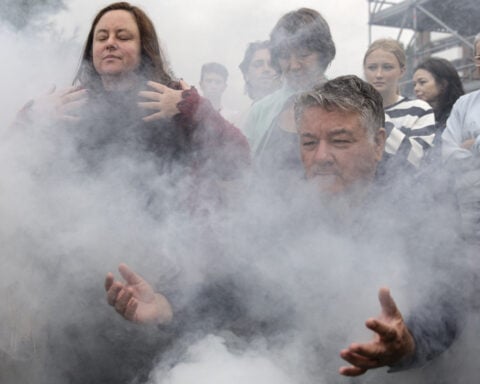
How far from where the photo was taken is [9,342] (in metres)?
2.47

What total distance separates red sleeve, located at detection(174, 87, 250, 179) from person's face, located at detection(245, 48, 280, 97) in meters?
0.92

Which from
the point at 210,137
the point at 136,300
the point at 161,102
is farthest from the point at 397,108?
the point at 136,300

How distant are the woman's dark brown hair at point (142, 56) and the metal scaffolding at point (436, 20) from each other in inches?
44.8

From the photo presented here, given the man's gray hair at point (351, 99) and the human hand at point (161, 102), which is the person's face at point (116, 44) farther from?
the man's gray hair at point (351, 99)

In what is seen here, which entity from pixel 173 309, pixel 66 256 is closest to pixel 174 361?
pixel 173 309

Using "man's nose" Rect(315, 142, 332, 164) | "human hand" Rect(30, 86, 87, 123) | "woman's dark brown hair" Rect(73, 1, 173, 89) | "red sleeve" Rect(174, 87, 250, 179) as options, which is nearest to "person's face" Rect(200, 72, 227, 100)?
"woman's dark brown hair" Rect(73, 1, 173, 89)

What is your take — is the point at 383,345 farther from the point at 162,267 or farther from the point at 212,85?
the point at 212,85

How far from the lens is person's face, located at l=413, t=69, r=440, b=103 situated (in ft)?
11.3

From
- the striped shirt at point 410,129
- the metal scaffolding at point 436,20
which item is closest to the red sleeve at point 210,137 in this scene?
the striped shirt at point 410,129

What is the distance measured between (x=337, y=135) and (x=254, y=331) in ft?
2.60

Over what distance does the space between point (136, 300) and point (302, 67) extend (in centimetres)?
148

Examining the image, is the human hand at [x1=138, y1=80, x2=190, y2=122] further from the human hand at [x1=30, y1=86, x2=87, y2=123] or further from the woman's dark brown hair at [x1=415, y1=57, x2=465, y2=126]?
the woman's dark brown hair at [x1=415, y1=57, x2=465, y2=126]

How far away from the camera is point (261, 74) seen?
3637 millimetres

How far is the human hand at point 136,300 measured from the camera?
2025 millimetres
